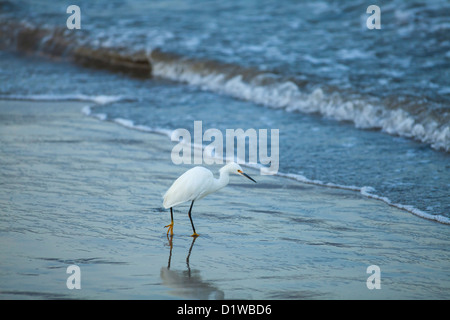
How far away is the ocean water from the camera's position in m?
6.29

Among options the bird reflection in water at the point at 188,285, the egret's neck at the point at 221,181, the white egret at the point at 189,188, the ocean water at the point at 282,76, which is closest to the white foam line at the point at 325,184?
the ocean water at the point at 282,76

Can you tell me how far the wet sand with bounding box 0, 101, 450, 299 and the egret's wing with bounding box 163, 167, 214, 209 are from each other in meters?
0.23

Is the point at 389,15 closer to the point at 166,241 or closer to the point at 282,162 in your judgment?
the point at 282,162

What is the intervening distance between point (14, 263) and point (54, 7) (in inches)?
508

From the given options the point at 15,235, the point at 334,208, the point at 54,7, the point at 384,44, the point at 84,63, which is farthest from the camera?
the point at 54,7

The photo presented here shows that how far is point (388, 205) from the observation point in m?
5.04

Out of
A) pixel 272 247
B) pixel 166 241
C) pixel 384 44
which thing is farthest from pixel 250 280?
pixel 384 44

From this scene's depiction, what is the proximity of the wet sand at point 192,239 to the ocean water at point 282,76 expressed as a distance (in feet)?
2.02

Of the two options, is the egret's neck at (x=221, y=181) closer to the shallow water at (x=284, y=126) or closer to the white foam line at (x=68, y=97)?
the shallow water at (x=284, y=126)

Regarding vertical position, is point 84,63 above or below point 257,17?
below

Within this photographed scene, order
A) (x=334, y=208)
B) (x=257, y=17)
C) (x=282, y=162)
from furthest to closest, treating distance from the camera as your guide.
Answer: (x=257, y=17), (x=282, y=162), (x=334, y=208)

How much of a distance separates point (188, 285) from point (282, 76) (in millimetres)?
6369

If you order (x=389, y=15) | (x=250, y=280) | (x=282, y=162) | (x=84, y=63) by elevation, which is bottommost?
(x=250, y=280)

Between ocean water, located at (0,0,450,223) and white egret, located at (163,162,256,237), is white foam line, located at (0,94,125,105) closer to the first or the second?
ocean water, located at (0,0,450,223)
